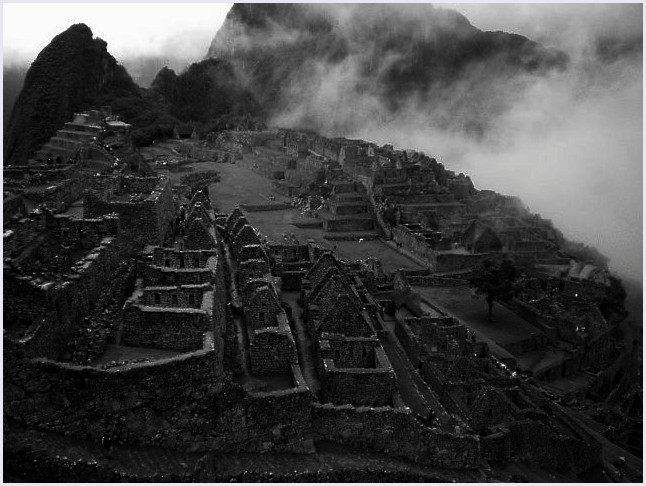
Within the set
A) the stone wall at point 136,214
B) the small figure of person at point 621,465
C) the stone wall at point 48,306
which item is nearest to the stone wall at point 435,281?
the small figure of person at point 621,465

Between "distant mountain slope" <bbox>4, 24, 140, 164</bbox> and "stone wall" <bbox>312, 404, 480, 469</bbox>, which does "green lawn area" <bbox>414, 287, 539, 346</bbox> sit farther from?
"distant mountain slope" <bbox>4, 24, 140, 164</bbox>

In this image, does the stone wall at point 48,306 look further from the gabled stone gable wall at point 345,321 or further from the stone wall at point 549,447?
the stone wall at point 549,447

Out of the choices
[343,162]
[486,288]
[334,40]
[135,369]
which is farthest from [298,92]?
[135,369]

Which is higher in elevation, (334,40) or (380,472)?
(334,40)

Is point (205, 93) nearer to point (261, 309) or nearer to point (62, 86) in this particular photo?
point (62, 86)

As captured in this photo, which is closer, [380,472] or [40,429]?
[40,429]

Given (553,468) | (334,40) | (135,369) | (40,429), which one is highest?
(334,40)

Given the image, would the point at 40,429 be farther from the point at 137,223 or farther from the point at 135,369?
the point at 137,223
